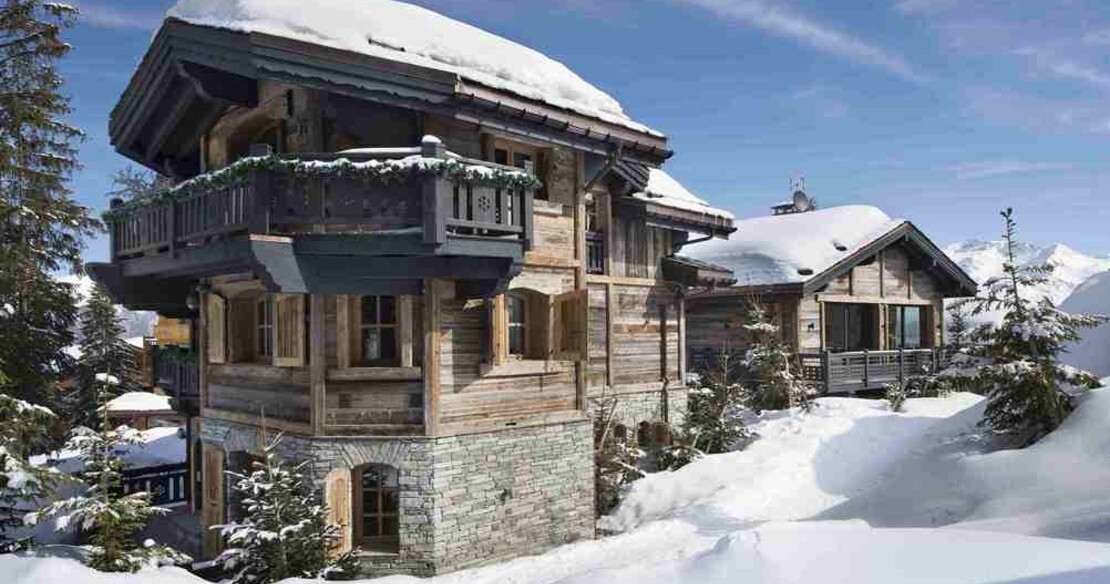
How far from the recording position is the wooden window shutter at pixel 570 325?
12.7m

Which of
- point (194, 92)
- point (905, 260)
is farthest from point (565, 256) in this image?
point (905, 260)

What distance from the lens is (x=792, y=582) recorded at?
22.3 feet

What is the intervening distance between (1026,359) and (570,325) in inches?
326

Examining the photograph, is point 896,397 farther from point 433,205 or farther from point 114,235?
point 114,235

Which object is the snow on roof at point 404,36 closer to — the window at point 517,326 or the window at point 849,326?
the window at point 517,326

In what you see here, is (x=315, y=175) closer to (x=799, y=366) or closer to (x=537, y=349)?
(x=537, y=349)

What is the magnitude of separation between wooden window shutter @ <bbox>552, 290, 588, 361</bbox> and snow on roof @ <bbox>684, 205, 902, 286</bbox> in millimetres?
11365

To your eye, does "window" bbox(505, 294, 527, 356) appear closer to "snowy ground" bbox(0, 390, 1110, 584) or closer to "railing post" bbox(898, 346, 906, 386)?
"snowy ground" bbox(0, 390, 1110, 584)

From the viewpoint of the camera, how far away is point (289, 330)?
1168cm

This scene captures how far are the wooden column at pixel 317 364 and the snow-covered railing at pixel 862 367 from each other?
1464 cm

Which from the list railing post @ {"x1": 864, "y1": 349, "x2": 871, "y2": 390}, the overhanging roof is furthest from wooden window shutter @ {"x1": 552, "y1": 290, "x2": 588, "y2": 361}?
railing post @ {"x1": 864, "y1": 349, "x2": 871, "y2": 390}

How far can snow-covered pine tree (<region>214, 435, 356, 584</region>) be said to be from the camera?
10031mm

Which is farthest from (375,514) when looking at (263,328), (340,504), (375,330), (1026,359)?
(1026,359)

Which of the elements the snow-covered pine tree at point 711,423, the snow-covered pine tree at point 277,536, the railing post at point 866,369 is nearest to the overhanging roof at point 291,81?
the snow-covered pine tree at point 277,536
